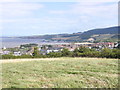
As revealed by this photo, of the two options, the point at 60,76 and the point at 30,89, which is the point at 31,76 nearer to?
the point at 60,76

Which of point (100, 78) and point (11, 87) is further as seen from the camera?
point (100, 78)

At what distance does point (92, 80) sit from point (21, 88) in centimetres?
265

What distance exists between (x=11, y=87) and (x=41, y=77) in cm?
160

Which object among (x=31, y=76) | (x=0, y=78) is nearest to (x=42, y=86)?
(x=31, y=76)

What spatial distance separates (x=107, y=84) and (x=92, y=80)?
0.60 meters

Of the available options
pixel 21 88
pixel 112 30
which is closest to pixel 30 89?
pixel 21 88

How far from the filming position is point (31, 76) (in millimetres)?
7898

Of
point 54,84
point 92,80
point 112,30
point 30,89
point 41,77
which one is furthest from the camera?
point 112,30

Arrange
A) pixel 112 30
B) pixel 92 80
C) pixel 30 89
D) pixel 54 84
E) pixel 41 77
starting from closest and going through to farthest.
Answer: pixel 30 89 < pixel 54 84 < pixel 92 80 < pixel 41 77 < pixel 112 30

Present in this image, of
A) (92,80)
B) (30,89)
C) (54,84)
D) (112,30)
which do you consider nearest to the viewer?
(30,89)

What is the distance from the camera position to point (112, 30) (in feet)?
347

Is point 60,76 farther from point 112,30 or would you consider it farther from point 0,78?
point 112,30

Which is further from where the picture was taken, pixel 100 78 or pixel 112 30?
pixel 112 30

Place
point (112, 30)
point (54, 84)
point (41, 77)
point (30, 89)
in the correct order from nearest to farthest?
point (30, 89) → point (54, 84) → point (41, 77) → point (112, 30)
